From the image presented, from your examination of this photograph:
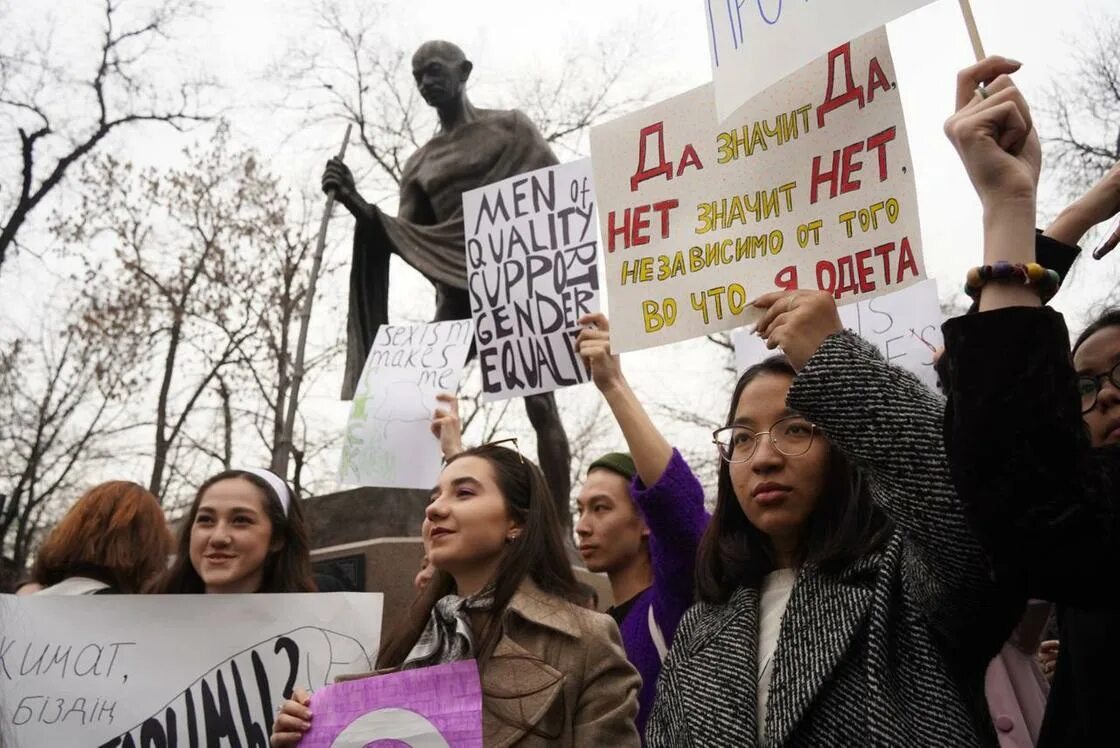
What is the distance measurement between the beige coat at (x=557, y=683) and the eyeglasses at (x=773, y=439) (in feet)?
1.98

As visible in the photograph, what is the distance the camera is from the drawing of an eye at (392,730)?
216 centimetres

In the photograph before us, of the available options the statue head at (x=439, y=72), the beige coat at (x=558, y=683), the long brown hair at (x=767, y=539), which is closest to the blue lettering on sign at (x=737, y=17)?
the long brown hair at (x=767, y=539)

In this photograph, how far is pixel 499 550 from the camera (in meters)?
2.73

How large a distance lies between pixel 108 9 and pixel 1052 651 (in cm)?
1556

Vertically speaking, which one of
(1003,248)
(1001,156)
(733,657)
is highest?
(1001,156)

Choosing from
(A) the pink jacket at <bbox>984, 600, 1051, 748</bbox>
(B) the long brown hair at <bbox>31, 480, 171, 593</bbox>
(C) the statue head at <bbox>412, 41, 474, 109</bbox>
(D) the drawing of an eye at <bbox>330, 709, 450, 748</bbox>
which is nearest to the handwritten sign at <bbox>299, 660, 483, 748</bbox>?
(D) the drawing of an eye at <bbox>330, 709, 450, 748</bbox>

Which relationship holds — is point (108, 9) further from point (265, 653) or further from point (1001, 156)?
point (1001, 156)

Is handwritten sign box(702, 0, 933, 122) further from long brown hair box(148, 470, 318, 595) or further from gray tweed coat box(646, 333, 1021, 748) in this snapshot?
long brown hair box(148, 470, 318, 595)

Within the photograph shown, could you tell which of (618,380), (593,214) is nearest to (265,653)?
(618,380)

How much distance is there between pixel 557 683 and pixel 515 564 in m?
0.38

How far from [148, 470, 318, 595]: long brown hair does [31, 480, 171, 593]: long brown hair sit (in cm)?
9

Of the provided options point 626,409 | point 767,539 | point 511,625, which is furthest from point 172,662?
point 767,539

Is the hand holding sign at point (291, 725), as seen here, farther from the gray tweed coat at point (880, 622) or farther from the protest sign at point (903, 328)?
the protest sign at point (903, 328)

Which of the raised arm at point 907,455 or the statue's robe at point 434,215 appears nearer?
the raised arm at point 907,455
